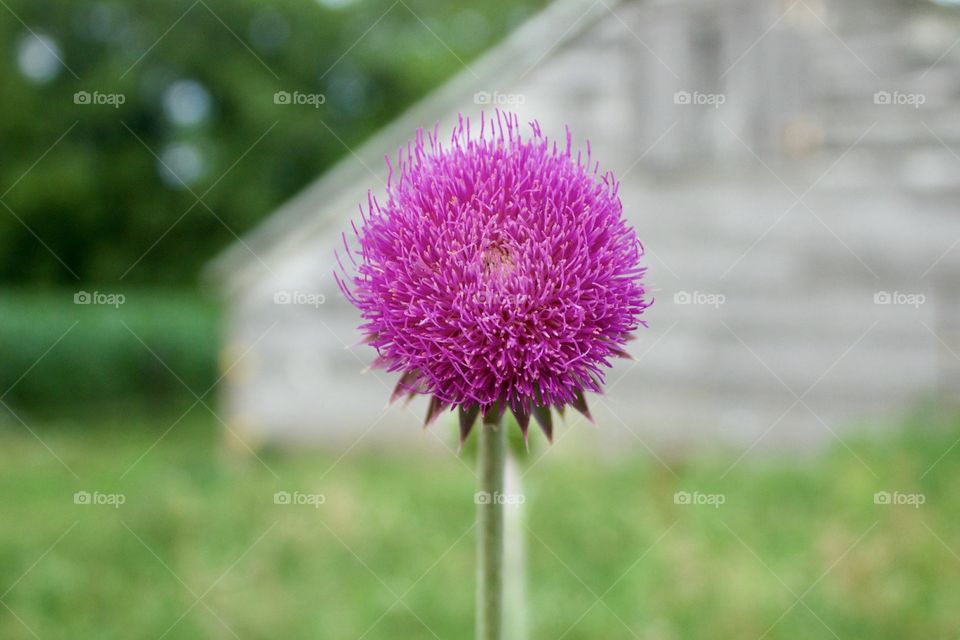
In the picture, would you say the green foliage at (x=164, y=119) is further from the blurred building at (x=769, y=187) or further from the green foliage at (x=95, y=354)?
the blurred building at (x=769, y=187)

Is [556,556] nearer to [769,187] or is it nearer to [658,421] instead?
[658,421]

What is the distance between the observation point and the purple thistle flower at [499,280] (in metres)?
2.10

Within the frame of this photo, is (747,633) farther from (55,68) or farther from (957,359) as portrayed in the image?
(55,68)

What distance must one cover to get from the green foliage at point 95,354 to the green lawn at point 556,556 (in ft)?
44.0

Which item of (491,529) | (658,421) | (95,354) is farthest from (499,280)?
(95,354)

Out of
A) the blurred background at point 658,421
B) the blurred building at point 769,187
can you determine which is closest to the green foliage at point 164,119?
the blurred background at point 658,421

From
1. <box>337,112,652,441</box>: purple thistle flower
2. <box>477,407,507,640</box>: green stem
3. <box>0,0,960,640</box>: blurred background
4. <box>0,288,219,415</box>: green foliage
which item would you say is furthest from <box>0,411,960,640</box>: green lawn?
Result: <box>0,288,219,415</box>: green foliage

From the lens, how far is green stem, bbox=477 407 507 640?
2201 millimetres

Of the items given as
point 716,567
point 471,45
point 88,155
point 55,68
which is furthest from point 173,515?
point 471,45

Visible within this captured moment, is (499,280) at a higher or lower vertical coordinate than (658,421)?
lower

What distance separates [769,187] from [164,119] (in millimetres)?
28723

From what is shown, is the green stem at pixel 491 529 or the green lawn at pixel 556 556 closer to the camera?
the green stem at pixel 491 529

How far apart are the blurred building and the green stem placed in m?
8.35

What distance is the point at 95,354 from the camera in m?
22.7
